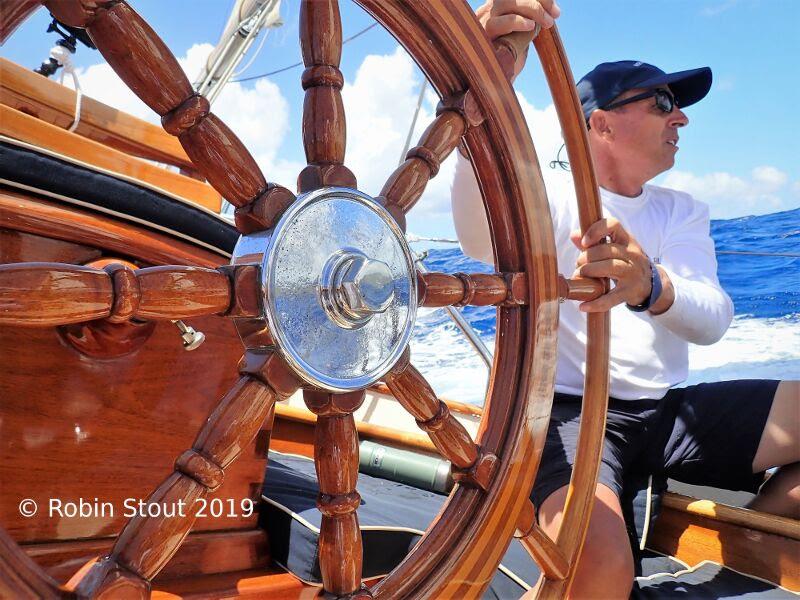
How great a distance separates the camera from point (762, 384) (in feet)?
4.66

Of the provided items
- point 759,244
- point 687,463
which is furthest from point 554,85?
point 759,244

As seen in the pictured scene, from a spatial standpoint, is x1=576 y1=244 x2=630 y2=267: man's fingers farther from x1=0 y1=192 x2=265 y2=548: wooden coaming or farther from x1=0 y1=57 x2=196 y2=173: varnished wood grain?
x1=0 y1=57 x2=196 y2=173: varnished wood grain

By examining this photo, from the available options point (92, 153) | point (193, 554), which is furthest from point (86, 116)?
point (193, 554)

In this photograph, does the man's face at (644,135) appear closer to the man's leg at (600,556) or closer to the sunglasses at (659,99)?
the sunglasses at (659,99)

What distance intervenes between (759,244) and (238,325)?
6.16 meters

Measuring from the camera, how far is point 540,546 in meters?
0.86

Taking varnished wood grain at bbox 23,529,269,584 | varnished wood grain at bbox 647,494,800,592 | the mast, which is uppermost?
the mast

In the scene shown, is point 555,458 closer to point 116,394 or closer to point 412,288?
point 412,288

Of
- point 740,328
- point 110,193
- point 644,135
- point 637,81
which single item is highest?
point 740,328

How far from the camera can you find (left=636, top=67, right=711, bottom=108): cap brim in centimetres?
165

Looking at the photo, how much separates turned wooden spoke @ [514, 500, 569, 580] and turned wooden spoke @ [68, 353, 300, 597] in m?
Result: 0.35

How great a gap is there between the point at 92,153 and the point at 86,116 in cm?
54

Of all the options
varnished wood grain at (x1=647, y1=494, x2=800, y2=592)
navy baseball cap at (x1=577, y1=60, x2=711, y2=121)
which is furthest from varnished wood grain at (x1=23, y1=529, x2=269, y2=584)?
navy baseball cap at (x1=577, y1=60, x2=711, y2=121)

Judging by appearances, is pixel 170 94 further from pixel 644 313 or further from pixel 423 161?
pixel 644 313
